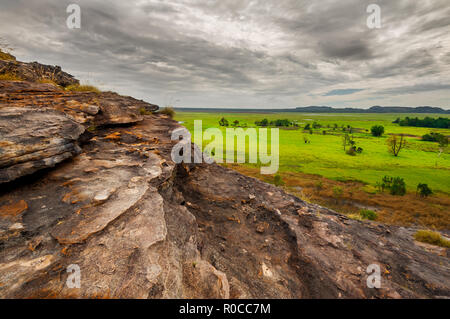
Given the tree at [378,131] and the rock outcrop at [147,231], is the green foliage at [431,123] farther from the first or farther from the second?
the rock outcrop at [147,231]

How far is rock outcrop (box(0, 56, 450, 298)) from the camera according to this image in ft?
13.5

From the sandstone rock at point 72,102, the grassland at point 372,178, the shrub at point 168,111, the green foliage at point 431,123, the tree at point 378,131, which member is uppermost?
the green foliage at point 431,123

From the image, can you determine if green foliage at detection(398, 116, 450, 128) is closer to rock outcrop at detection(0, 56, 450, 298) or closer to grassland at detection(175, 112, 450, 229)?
grassland at detection(175, 112, 450, 229)

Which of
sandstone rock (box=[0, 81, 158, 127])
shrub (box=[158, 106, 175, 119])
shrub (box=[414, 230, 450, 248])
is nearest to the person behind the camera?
sandstone rock (box=[0, 81, 158, 127])

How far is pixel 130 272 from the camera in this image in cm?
411

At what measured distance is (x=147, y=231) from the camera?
16.4 feet

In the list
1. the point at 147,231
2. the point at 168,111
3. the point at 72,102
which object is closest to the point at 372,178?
the point at 168,111

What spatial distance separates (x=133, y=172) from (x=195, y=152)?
431 cm

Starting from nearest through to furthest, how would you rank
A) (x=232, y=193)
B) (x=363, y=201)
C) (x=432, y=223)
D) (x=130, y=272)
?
(x=130, y=272) < (x=232, y=193) < (x=432, y=223) < (x=363, y=201)

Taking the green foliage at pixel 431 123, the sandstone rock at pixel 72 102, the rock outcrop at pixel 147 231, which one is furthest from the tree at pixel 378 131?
the sandstone rock at pixel 72 102

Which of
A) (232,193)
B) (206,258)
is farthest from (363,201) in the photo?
(206,258)

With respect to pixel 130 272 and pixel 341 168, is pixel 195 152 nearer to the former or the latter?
pixel 130 272

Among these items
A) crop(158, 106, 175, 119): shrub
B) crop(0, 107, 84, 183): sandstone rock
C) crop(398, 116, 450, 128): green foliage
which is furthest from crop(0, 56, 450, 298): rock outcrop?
crop(398, 116, 450, 128): green foliage

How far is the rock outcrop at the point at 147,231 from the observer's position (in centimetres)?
410
